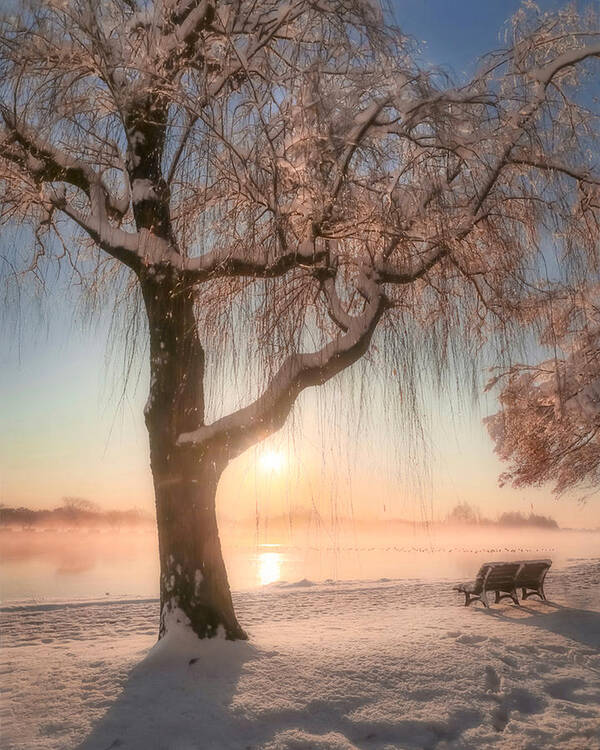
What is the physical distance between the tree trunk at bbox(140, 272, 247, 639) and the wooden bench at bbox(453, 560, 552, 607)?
5.62 m

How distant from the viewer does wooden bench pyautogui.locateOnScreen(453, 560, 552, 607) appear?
1069cm

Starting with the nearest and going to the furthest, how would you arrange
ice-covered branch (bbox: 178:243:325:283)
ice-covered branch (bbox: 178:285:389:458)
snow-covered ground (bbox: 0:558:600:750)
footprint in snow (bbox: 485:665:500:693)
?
snow-covered ground (bbox: 0:558:600:750), footprint in snow (bbox: 485:665:500:693), ice-covered branch (bbox: 178:243:325:283), ice-covered branch (bbox: 178:285:389:458)

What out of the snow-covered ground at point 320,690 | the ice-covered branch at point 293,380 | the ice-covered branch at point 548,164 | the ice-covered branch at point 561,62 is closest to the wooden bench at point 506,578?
the snow-covered ground at point 320,690

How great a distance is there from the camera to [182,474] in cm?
669

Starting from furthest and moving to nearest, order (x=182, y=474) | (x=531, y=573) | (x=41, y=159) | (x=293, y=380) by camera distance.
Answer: (x=531, y=573) < (x=41, y=159) < (x=182, y=474) < (x=293, y=380)

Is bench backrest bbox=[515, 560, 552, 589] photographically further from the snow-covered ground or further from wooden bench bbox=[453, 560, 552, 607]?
the snow-covered ground

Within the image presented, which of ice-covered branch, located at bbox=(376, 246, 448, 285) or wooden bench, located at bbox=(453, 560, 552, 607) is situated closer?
ice-covered branch, located at bbox=(376, 246, 448, 285)

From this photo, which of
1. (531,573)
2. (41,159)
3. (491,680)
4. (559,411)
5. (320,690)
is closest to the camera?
(320,690)

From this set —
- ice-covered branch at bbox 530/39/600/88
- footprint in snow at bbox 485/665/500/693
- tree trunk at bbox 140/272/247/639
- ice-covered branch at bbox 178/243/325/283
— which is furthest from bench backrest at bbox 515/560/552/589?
ice-covered branch at bbox 530/39/600/88

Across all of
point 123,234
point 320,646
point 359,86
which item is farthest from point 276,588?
point 359,86

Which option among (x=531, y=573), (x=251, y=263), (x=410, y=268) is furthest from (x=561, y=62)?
(x=531, y=573)

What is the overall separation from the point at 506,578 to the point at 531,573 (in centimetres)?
55

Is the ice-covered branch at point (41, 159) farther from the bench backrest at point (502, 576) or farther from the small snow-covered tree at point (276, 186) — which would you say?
the bench backrest at point (502, 576)

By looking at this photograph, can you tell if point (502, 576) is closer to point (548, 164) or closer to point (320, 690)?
point (320, 690)
